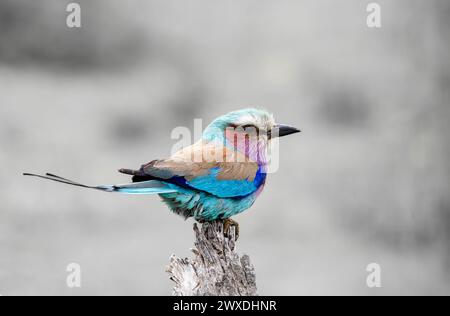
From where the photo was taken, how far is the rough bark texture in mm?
4840

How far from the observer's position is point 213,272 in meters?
4.91

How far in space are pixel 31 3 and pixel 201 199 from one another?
307 inches

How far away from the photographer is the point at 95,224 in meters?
10.5

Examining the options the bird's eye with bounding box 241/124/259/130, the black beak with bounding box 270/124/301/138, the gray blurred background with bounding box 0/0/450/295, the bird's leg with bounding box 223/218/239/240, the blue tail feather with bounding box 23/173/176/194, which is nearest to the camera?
the blue tail feather with bounding box 23/173/176/194

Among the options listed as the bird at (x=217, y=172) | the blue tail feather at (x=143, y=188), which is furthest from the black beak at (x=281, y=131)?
the blue tail feather at (x=143, y=188)

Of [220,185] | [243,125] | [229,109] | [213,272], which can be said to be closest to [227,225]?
[220,185]

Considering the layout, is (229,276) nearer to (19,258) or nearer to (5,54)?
(19,258)

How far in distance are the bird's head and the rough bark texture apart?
0.82m

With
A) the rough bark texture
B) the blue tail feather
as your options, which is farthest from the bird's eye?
the rough bark texture

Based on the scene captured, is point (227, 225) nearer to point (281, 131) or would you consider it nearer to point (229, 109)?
point (281, 131)

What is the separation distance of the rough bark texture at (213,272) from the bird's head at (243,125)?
0.82m

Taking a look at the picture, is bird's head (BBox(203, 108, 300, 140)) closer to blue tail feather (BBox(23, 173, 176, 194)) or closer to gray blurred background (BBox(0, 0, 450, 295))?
blue tail feather (BBox(23, 173, 176, 194))

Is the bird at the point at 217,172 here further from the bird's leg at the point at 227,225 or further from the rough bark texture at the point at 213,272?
the rough bark texture at the point at 213,272

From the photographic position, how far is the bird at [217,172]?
5.37 metres
